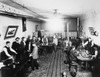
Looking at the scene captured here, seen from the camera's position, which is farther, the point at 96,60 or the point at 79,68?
the point at 79,68

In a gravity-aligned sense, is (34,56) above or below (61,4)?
below

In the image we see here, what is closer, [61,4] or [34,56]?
[61,4]

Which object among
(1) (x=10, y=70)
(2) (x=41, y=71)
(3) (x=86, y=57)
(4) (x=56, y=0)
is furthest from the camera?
(2) (x=41, y=71)

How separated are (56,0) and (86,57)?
297 centimetres

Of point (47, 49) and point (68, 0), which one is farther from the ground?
point (68, 0)

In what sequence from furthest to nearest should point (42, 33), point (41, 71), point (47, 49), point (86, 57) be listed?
point (42, 33) < point (47, 49) < point (41, 71) < point (86, 57)

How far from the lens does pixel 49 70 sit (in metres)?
7.28

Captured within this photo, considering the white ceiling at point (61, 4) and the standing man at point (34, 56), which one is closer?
the white ceiling at point (61, 4)

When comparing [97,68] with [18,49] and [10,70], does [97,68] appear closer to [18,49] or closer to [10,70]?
[10,70]

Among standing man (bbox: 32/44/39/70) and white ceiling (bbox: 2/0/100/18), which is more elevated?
white ceiling (bbox: 2/0/100/18)

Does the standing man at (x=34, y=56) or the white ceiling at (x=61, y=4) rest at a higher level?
the white ceiling at (x=61, y=4)

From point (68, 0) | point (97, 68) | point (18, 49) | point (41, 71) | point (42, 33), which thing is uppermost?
point (68, 0)

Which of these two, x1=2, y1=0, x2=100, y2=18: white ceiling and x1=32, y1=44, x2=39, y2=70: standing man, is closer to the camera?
x1=2, y1=0, x2=100, y2=18: white ceiling

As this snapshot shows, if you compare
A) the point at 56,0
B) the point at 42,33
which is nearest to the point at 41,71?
the point at 56,0
